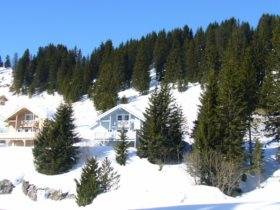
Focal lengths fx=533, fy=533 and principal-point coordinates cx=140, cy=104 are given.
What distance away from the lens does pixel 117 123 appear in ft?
194

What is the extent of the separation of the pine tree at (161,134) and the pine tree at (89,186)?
919 cm

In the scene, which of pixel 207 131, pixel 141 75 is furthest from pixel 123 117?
pixel 141 75

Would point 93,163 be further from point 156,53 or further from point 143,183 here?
point 156,53

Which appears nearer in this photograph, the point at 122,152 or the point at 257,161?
the point at 257,161

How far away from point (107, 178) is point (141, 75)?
189ft

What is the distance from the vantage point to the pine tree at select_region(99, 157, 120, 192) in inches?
1531

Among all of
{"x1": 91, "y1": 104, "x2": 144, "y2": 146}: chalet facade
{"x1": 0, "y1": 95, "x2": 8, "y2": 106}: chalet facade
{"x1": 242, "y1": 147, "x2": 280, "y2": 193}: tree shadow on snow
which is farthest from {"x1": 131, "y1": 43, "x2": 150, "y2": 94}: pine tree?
{"x1": 242, "y1": 147, "x2": 280, "y2": 193}: tree shadow on snow

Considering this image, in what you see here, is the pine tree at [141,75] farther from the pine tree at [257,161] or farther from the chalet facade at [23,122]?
the pine tree at [257,161]

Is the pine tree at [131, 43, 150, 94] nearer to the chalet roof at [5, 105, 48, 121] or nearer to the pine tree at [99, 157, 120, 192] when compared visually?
the chalet roof at [5, 105, 48, 121]

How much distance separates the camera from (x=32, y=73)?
126 meters

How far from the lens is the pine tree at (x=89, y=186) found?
117 ft

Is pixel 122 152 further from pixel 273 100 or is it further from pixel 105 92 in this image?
pixel 105 92

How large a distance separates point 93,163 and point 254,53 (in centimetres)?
4156

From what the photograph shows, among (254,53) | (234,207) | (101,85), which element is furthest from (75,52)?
(234,207)
